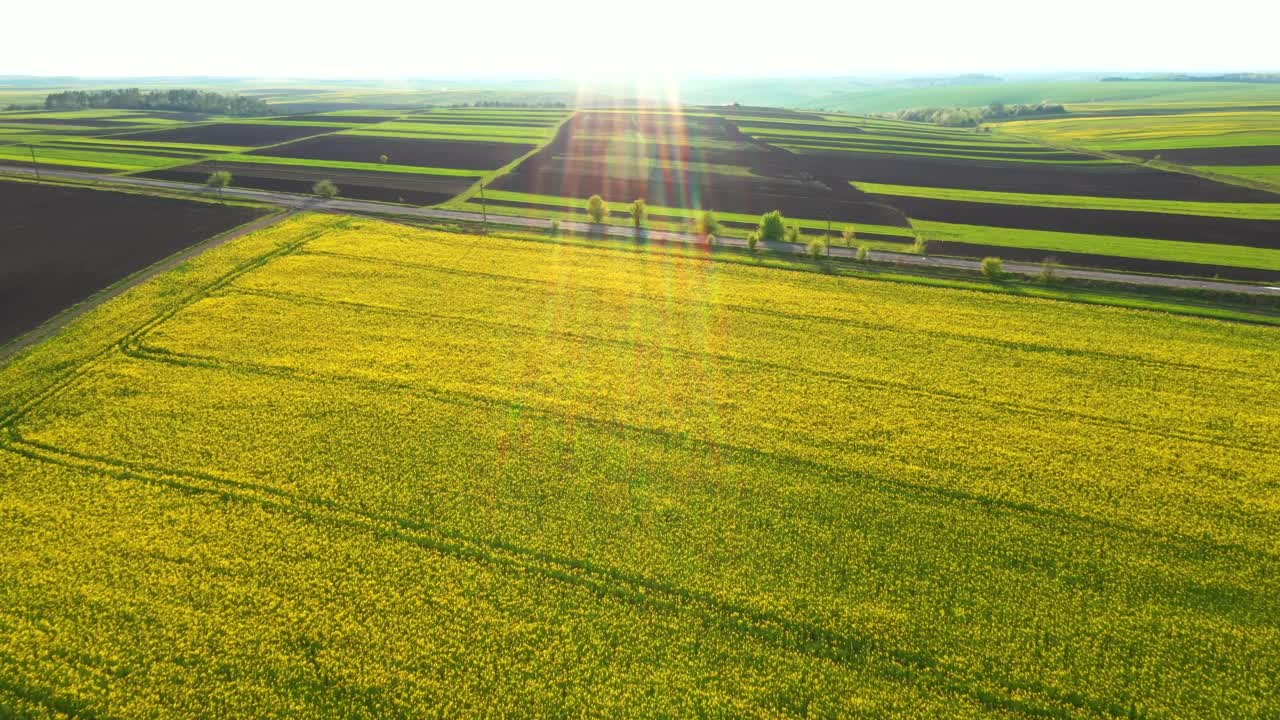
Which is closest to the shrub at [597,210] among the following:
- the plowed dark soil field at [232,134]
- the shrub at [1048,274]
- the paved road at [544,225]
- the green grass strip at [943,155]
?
the paved road at [544,225]

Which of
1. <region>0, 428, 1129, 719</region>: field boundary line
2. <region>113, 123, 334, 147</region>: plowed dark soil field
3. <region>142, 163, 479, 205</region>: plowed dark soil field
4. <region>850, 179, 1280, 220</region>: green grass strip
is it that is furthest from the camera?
<region>113, 123, 334, 147</region>: plowed dark soil field

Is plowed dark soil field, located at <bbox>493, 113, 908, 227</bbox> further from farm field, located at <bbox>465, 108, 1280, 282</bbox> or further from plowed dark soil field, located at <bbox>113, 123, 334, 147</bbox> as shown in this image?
plowed dark soil field, located at <bbox>113, 123, 334, 147</bbox>

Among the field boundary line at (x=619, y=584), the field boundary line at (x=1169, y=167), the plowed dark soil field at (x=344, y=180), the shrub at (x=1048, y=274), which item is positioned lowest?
the field boundary line at (x=619, y=584)

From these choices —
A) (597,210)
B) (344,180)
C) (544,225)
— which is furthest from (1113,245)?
(344,180)

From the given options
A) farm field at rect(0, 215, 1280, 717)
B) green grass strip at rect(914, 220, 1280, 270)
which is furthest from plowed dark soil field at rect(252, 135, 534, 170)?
green grass strip at rect(914, 220, 1280, 270)

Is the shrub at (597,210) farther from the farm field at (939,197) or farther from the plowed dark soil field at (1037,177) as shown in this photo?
the plowed dark soil field at (1037,177)

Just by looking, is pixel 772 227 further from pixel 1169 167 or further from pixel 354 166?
pixel 1169 167
